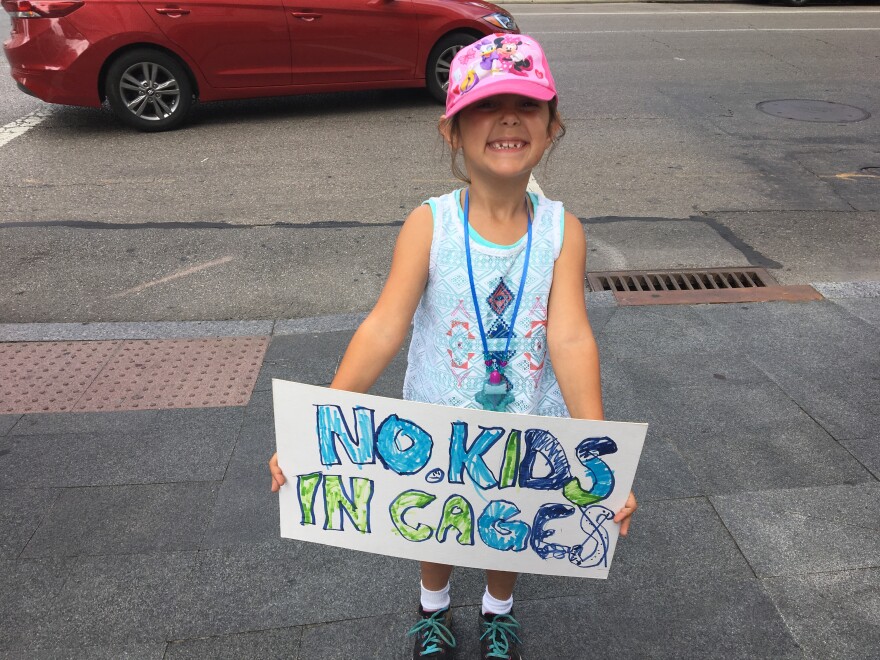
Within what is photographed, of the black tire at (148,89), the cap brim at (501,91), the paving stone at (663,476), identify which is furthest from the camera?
the black tire at (148,89)

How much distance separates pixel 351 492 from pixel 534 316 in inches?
24.2

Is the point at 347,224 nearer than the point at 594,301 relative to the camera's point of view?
No

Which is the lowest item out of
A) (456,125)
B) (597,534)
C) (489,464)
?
(597,534)

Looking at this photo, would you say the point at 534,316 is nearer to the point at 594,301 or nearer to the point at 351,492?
the point at 351,492

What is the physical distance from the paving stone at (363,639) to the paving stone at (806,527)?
1059 mm

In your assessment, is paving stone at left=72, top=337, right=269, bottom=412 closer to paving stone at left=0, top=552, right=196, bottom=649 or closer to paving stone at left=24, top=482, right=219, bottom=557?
paving stone at left=24, top=482, right=219, bottom=557

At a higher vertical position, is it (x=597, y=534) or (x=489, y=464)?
(x=489, y=464)

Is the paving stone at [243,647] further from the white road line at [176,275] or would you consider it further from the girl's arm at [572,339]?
the white road line at [176,275]

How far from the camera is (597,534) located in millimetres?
1856

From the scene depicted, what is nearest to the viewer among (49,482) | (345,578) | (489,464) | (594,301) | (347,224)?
(489,464)

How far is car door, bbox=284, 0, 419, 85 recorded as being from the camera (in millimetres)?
7797

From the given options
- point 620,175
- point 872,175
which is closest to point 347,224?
point 620,175

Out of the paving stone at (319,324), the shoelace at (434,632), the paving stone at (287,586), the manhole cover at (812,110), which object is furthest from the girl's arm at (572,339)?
the manhole cover at (812,110)

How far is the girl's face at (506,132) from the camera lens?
1.72 meters
